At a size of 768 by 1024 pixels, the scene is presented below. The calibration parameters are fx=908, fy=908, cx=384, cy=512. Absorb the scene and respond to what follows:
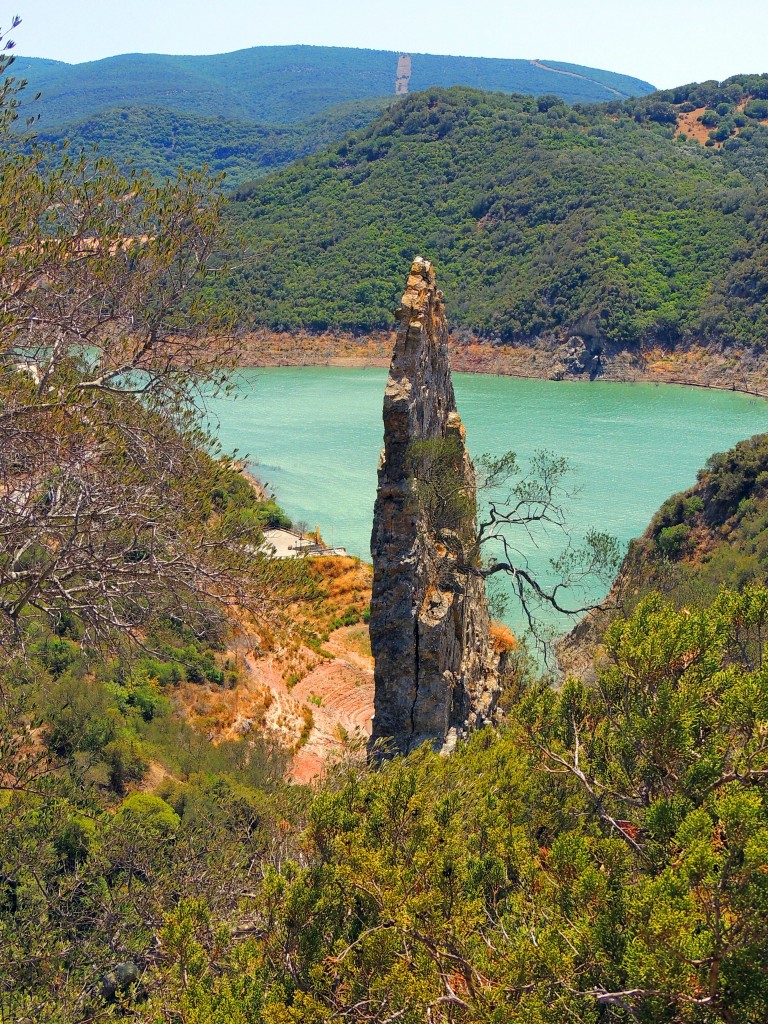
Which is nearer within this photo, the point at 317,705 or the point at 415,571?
the point at 415,571

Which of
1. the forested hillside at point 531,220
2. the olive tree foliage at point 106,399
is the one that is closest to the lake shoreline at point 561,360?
the forested hillside at point 531,220

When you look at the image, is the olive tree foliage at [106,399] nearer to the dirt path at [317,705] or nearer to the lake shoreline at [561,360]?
the dirt path at [317,705]

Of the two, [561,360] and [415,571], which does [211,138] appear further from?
[415,571]

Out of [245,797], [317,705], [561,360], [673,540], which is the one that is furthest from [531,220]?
[245,797]

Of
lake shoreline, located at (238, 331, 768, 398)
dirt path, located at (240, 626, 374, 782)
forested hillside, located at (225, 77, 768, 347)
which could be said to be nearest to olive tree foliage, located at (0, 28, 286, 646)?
dirt path, located at (240, 626, 374, 782)

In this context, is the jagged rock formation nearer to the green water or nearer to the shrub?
the green water
